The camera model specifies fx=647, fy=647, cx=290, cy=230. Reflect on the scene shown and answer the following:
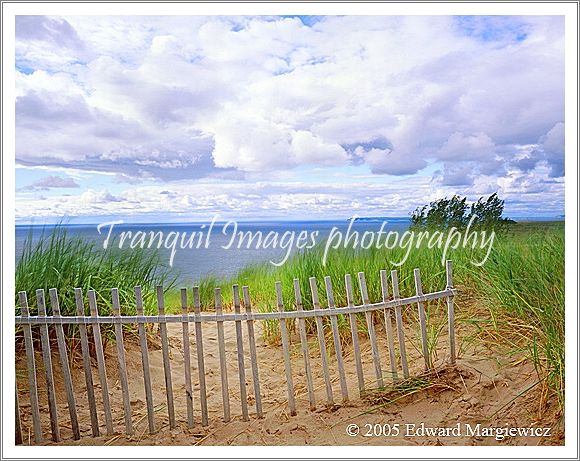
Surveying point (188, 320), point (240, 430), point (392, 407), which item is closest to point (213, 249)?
point (188, 320)

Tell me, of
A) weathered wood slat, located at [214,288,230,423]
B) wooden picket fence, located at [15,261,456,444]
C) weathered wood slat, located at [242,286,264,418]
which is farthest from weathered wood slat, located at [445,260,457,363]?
weathered wood slat, located at [214,288,230,423]

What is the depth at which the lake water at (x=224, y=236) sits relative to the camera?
377 centimetres

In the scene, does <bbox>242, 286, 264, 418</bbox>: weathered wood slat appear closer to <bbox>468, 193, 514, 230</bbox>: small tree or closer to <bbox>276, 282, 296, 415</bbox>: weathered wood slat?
<bbox>276, 282, 296, 415</bbox>: weathered wood slat

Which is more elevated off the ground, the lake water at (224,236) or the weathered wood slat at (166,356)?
the lake water at (224,236)

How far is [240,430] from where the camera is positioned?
3.77 metres

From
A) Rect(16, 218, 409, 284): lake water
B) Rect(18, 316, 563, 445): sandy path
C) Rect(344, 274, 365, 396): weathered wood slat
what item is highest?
Rect(16, 218, 409, 284): lake water

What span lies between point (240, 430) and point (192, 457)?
309 mm

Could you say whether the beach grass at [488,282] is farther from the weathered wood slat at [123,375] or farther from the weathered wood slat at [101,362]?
the weathered wood slat at [101,362]

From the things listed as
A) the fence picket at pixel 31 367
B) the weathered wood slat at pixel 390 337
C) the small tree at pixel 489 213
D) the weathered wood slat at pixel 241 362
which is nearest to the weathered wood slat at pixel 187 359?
the weathered wood slat at pixel 241 362

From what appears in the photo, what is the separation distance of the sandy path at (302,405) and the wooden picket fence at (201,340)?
56 mm

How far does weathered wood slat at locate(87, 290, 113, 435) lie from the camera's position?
3689 millimetres

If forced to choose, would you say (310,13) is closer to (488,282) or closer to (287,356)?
(488,282)

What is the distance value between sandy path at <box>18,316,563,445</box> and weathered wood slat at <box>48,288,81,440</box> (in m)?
0.09

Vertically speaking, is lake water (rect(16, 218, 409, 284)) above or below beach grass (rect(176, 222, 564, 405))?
above
